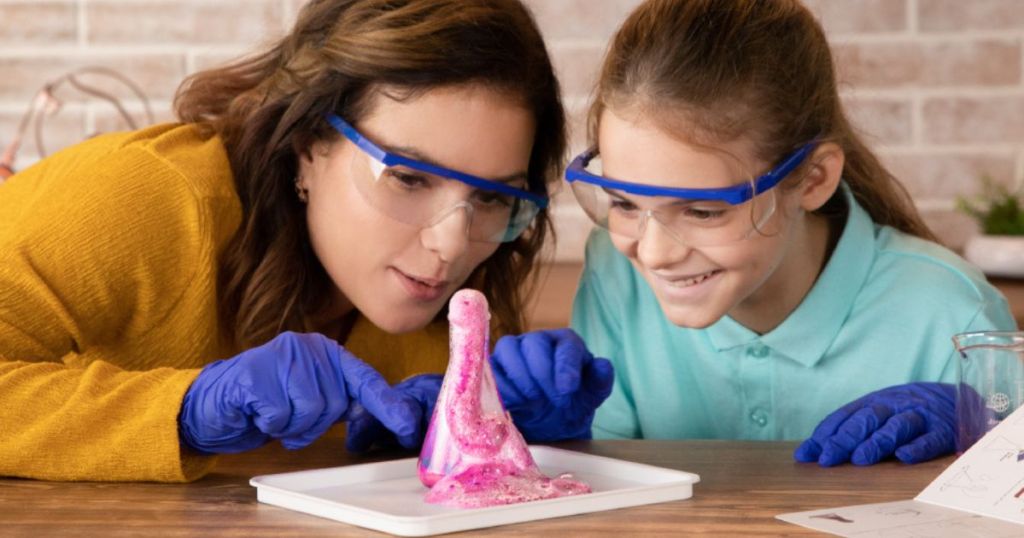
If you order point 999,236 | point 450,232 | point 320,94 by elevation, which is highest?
point 320,94

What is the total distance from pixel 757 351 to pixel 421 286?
49 centimetres

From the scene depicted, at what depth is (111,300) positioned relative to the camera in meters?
1.58

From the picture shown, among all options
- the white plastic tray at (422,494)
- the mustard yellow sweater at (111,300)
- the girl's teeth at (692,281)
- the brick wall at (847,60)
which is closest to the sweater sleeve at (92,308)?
the mustard yellow sweater at (111,300)

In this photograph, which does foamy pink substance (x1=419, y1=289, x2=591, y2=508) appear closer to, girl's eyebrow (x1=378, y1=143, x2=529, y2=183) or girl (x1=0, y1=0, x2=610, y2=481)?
girl (x1=0, y1=0, x2=610, y2=481)

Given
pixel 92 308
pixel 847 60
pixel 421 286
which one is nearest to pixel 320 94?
pixel 421 286

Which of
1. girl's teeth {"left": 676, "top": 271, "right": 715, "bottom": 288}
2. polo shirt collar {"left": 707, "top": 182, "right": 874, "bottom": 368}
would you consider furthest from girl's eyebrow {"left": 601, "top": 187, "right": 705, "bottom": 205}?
polo shirt collar {"left": 707, "top": 182, "right": 874, "bottom": 368}

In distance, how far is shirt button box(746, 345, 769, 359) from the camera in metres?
1.88

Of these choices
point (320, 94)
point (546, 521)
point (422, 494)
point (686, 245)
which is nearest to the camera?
point (546, 521)

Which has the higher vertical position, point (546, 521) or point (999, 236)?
point (546, 521)

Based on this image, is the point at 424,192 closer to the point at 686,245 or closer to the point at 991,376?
the point at 686,245

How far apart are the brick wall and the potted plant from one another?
0.16m

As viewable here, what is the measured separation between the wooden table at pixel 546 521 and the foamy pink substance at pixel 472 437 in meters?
0.09

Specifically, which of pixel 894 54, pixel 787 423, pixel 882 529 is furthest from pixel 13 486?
pixel 894 54

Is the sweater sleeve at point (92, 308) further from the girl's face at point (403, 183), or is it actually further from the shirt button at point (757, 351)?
the shirt button at point (757, 351)
